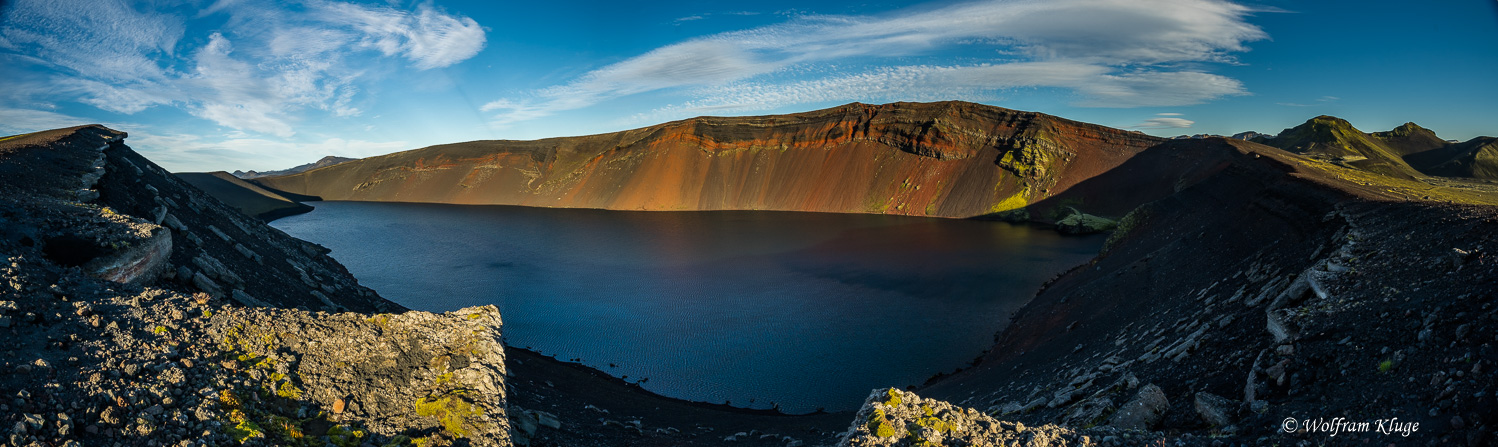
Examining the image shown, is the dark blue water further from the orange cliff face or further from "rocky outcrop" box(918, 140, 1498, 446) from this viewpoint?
the orange cliff face

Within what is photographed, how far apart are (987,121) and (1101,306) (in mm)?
52812

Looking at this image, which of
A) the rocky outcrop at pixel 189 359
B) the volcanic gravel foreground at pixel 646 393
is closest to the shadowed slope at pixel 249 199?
the volcanic gravel foreground at pixel 646 393

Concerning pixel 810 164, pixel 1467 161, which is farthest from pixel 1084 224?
pixel 1467 161

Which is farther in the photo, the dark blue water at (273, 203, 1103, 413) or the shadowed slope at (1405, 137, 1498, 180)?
the shadowed slope at (1405, 137, 1498, 180)

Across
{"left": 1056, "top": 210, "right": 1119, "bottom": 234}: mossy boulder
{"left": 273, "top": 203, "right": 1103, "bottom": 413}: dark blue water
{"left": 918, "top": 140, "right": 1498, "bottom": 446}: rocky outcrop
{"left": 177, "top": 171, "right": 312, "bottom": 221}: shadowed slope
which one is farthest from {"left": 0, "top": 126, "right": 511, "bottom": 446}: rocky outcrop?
{"left": 177, "top": 171, "right": 312, "bottom": 221}: shadowed slope

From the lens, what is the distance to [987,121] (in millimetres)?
63125

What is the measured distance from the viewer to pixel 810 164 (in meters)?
68.4

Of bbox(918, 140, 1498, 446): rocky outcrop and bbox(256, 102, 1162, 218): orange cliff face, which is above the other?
bbox(256, 102, 1162, 218): orange cliff face

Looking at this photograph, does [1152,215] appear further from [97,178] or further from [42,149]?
[42,149]

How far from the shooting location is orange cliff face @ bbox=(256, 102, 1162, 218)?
185 ft

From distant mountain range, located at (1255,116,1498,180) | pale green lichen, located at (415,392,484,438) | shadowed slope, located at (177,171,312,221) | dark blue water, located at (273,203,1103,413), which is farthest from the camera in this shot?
shadowed slope, located at (177,171,312,221)

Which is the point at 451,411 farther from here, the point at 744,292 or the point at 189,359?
the point at 744,292

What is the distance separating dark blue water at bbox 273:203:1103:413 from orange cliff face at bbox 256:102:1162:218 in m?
10.2

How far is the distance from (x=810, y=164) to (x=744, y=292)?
4526cm
